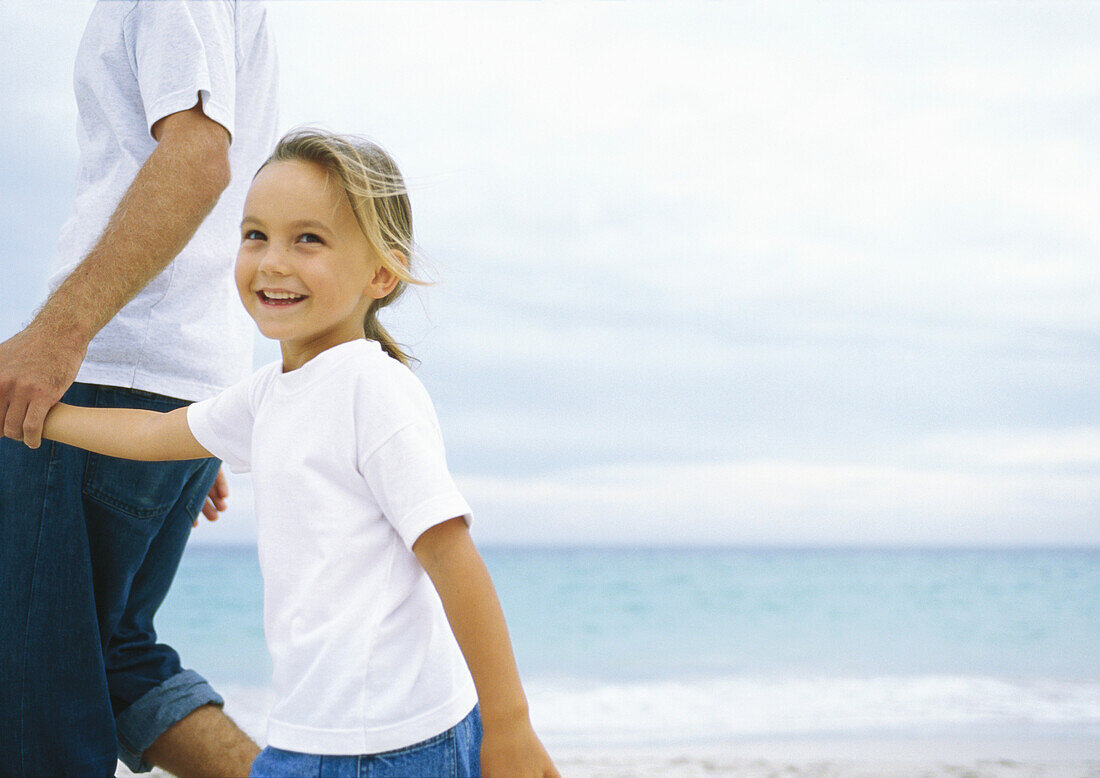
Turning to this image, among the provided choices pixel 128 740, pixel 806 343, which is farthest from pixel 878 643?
pixel 806 343

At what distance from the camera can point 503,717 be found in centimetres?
117

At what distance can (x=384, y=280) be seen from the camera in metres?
1.41

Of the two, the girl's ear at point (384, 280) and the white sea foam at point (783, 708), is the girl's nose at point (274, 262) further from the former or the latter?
the white sea foam at point (783, 708)

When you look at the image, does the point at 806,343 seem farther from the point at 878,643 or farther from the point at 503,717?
the point at 503,717

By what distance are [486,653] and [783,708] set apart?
245 inches

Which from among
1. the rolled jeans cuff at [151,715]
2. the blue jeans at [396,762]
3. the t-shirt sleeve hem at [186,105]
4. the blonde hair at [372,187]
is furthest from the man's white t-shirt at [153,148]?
the blue jeans at [396,762]

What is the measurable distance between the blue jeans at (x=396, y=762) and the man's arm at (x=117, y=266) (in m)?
0.74

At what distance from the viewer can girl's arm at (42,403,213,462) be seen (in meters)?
1.55

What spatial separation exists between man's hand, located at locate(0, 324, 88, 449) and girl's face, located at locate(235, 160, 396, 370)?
1.36ft

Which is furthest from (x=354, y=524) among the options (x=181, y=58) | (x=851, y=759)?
(x=851, y=759)

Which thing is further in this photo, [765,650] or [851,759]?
[765,650]

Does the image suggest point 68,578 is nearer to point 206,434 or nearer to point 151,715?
point 151,715

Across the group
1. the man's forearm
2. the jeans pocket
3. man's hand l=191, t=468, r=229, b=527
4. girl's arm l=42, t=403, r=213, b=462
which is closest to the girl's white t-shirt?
girl's arm l=42, t=403, r=213, b=462

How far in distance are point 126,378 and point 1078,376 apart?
3777cm
